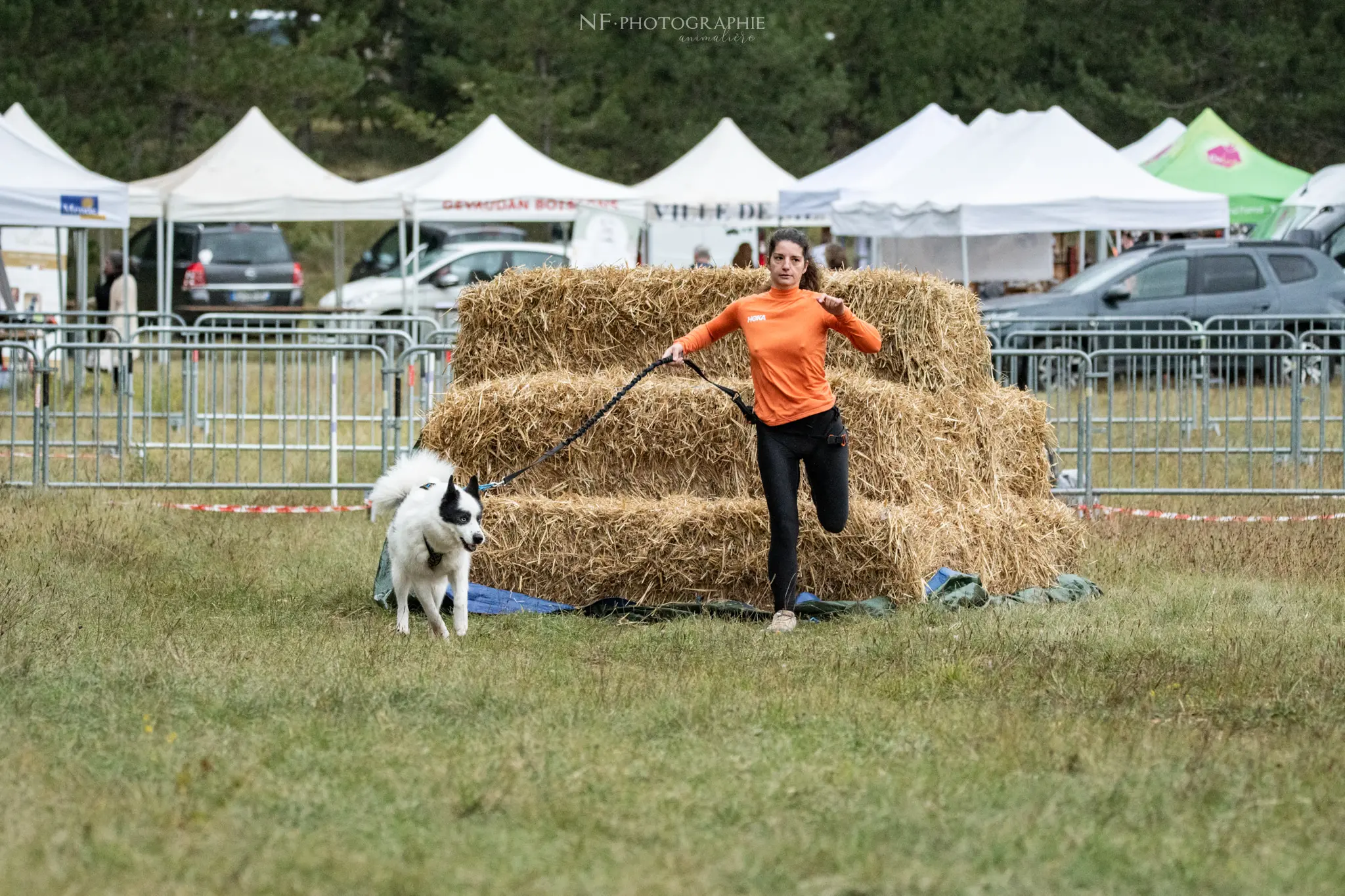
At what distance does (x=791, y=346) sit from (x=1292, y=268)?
691 inches

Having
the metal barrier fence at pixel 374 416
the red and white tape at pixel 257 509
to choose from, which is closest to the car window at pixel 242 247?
the metal barrier fence at pixel 374 416

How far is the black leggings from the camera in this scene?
8617 millimetres

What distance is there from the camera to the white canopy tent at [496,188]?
26.2 meters

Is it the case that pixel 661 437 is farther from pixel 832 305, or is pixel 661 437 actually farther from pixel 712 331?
pixel 832 305

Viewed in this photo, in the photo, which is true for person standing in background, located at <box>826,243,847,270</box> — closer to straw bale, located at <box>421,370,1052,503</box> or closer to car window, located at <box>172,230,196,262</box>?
straw bale, located at <box>421,370,1052,503</box>

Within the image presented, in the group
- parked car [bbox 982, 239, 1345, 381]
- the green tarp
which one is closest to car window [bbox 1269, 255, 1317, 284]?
parked car [bbox 982, 239, 1345, 381]

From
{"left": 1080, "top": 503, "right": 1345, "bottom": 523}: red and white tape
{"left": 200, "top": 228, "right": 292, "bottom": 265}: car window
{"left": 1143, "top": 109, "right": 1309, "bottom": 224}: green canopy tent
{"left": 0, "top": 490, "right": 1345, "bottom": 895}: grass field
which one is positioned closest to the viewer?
{"left": 0, "top": 490, "right": 1345, "bottom": 895}: grass field

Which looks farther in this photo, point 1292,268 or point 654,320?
point 1292,268

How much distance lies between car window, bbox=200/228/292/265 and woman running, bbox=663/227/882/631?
26.8 meters

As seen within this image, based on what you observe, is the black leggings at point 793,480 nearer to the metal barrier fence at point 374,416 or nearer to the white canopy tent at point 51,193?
the metal barrier fence at point 374,416

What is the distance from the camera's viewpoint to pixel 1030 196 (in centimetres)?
2369

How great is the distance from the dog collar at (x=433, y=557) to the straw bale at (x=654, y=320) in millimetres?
1889

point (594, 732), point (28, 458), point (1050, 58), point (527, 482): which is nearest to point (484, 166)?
point (28, 458)

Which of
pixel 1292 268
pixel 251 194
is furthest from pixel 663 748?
pixel 251 194
